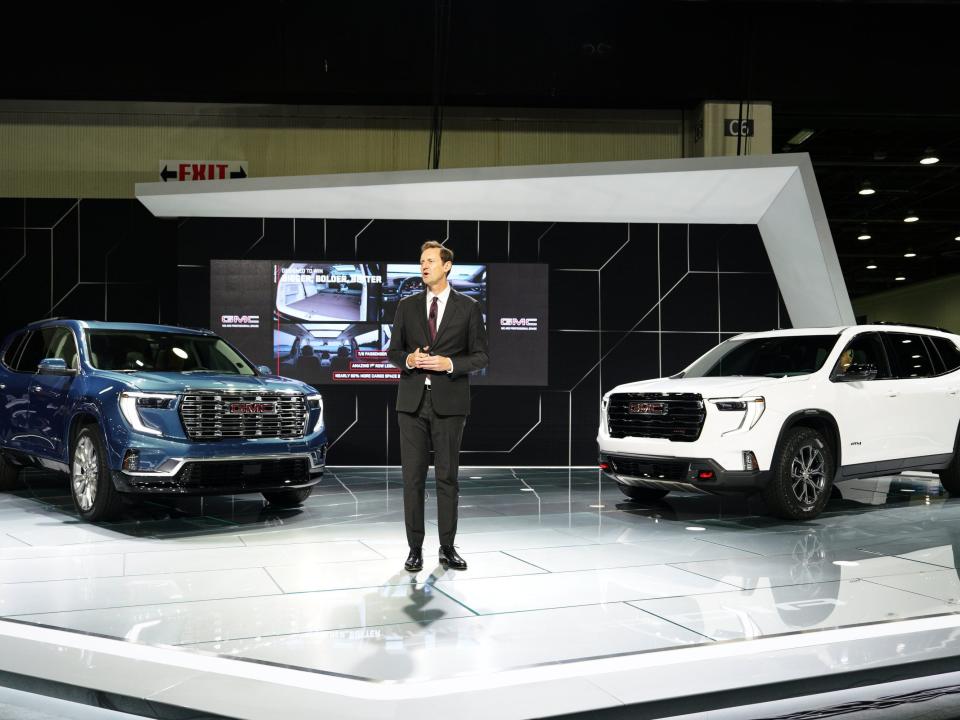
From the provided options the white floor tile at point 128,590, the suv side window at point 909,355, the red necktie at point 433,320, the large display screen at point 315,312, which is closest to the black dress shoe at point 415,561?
the white floor tile at point 128,590

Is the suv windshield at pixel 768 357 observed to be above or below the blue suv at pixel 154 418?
above

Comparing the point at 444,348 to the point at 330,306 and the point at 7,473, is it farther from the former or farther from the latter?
the point at 330,306

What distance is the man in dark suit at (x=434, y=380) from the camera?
5.48 meters

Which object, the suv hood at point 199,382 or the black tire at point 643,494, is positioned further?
the black tire at point 643,494

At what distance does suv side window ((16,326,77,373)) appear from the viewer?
848 cm

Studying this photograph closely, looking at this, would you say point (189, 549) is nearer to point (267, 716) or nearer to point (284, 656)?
point (284, 656)

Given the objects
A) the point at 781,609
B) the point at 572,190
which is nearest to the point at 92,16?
the point at 572,190

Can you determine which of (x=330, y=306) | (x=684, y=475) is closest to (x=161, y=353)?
(x=330, y=306)

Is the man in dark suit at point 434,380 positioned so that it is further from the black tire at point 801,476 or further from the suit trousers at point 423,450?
the black tire at point 801,476

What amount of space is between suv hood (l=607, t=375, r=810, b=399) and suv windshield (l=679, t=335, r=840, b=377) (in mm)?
525

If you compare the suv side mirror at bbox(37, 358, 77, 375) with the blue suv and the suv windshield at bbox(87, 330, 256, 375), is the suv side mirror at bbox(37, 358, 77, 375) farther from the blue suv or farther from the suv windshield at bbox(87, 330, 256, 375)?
the suv windshield at bbox(87, 330, 256, 375)

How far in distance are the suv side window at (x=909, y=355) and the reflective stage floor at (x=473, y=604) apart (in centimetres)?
129

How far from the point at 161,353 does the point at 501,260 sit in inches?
213

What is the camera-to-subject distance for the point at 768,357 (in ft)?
28.5
